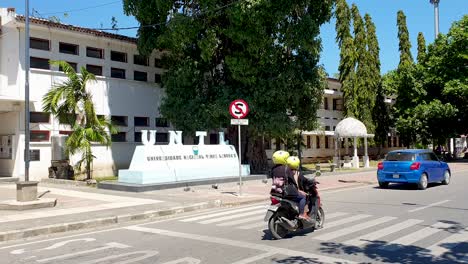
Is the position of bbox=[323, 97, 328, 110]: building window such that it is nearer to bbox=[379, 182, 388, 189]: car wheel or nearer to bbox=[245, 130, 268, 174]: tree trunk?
bbox=[245, 130, 268, 174]: tree trunk

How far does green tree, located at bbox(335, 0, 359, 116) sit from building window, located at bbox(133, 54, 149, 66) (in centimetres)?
1965

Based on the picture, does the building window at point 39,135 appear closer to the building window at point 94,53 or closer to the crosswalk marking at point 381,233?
the building window at point 94,53

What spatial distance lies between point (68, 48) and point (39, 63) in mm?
1933

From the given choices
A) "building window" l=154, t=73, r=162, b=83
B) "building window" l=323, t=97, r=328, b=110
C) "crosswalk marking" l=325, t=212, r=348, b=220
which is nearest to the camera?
"crosswalk marking" l=325, t=212, r=348, b=220

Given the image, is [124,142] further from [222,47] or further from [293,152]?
[293,152]

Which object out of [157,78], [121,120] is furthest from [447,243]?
[157,78]

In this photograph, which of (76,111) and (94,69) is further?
(94,69)

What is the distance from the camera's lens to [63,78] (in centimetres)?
2383

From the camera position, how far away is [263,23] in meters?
22.1

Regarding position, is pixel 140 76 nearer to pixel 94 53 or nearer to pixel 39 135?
pixel 94 53

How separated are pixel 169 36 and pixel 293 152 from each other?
15677 mm

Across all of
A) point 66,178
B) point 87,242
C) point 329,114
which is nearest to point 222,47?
point 66,178

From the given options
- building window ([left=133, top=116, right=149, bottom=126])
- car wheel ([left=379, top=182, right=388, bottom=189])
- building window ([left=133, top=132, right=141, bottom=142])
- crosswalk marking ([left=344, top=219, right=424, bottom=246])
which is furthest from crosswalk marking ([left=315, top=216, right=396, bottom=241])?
building window ([left=133, top=116, right=149, bottom=126])

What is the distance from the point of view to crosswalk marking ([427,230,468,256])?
7.55 meters
